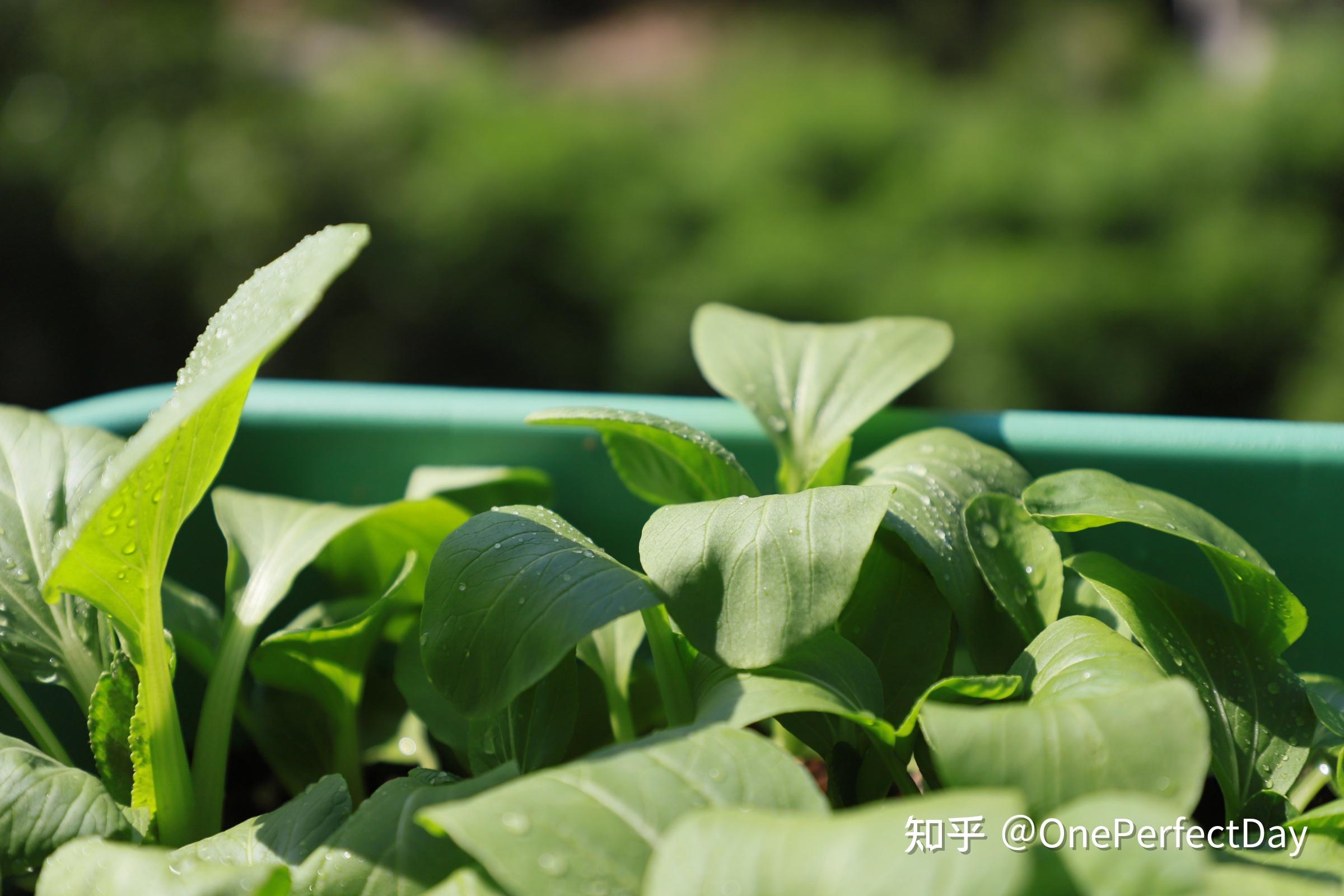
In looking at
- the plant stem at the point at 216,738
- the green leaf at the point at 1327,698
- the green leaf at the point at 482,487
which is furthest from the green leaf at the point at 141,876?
the green leaf at the point at 1327,698

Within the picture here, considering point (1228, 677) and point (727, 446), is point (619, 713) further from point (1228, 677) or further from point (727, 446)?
point (1228, 677)

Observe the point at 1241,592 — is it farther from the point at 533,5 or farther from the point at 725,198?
the point at 533,5

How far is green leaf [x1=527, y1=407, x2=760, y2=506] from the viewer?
1.46 ft

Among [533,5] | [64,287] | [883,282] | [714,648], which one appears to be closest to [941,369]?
[883,282]

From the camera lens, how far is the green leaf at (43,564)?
0.46 metres

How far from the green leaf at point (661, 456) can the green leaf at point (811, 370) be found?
0.17 ft

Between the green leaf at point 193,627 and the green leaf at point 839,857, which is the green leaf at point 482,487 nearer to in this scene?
the green leaf at point 193,627

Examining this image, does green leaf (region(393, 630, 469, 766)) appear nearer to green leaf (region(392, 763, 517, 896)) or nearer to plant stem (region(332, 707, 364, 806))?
plant stem (region(332, 707, 364, 806))

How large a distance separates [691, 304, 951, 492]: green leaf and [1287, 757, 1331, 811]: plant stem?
245 millimetres

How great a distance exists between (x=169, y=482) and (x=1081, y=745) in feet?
1.01

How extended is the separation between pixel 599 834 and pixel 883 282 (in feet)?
4.42

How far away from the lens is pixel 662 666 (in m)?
0.43

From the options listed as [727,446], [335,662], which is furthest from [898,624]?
[335,662]

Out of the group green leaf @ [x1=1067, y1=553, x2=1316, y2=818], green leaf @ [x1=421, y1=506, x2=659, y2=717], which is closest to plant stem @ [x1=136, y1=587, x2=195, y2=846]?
green leaf @ [x1=421, y1=506, x2=659, y2=717]
